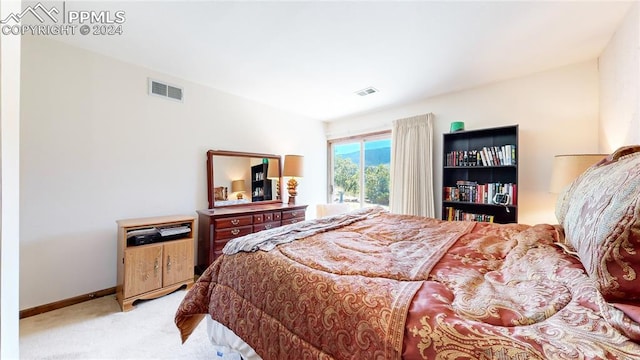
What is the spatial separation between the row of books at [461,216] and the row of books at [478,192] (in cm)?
17

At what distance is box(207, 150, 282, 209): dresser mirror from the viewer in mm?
3221

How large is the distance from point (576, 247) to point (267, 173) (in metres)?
3.43

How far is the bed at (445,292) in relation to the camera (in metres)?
0.62

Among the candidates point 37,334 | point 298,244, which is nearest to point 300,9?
point 298,244

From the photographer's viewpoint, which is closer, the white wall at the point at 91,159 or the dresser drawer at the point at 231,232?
the white wall at the point at 91,159

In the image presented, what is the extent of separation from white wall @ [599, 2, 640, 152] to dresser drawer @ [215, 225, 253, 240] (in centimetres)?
360

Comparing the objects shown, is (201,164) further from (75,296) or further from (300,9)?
(300,9)

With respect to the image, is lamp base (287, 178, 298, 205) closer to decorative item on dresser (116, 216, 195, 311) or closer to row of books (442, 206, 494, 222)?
decorative item on dresser (116, 216, 195, 311)

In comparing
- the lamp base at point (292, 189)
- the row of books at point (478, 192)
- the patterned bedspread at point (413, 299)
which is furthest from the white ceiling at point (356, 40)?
the patterned bedspread at point (413, 299)

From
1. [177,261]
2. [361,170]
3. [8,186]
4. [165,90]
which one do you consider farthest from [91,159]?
[361,170]

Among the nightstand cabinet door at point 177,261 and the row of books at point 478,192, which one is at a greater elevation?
the row of books at point 478,192

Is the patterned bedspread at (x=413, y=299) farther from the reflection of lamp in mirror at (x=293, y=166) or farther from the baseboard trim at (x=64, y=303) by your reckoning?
the reflection of lamp in mirror at (x=293, y=166)

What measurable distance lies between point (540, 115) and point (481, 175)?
89cm

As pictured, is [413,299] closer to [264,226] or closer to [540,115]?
[264,226]
